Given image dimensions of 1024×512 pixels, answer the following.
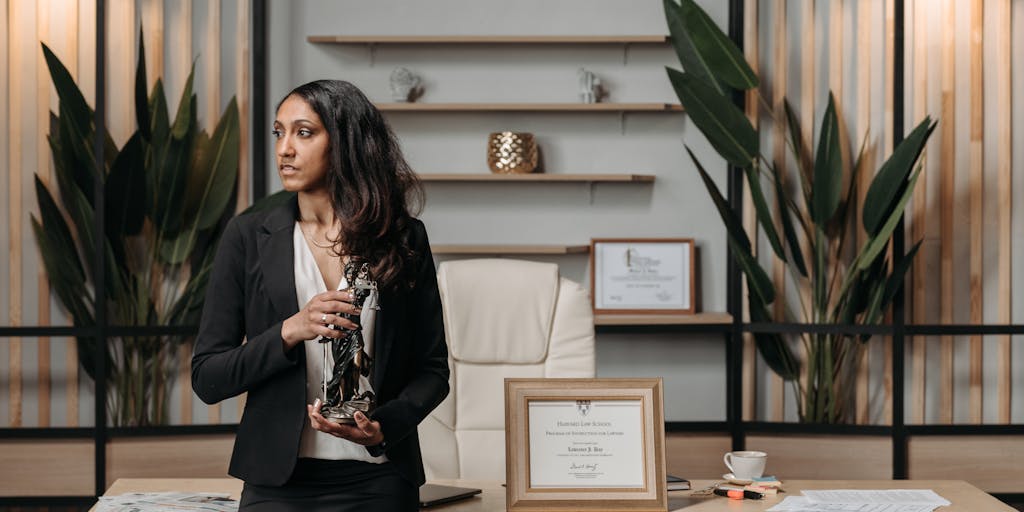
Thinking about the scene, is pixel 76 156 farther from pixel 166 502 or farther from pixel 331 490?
pixel 331 490

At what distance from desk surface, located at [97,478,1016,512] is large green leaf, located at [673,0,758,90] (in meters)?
1.75

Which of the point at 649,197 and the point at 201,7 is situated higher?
the point at 201,7

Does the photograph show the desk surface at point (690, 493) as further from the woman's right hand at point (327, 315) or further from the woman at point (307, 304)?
the woman's right hand at point (327, 315)

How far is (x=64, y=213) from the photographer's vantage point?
3480 millimetres

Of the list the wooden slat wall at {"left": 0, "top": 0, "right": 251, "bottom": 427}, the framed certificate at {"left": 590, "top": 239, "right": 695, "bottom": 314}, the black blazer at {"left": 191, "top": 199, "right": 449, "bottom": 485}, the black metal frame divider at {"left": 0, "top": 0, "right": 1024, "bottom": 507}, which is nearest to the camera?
the black blazer at {"left": 191, "top": 199, "right": 449, "bottom": 485}

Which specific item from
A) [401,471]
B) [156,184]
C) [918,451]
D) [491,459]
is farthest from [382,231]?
[918,451]

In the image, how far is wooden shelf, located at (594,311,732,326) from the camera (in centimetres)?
366

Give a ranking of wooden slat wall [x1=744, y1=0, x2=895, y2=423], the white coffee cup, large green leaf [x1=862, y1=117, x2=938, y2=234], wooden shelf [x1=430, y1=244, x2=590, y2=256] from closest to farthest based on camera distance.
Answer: the white coffee cup → large green leaf [x1=862, y1=117, x2=938, y2=234] → wooden slat wall [x1=744, y1=0, x2=895, y2=423] → wooden shelf [x1=430, y1=244, x2=590, y2=256]

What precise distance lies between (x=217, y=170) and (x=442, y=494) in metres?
2.00

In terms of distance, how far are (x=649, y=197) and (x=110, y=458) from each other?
214cm

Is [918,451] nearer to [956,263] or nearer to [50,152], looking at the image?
[956,263]

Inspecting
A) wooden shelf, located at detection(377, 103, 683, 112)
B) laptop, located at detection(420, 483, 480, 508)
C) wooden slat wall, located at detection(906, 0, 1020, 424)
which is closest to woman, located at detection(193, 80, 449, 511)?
laptop, located at detection(420, 483, 480, 508)

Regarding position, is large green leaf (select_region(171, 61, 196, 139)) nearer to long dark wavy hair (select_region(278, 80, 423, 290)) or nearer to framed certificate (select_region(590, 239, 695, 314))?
framed certificate (select_region(590, 239, 695, 314))

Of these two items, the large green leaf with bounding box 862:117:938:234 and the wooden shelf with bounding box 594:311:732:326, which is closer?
the large green leaf with bounding box 862:117:938:234
